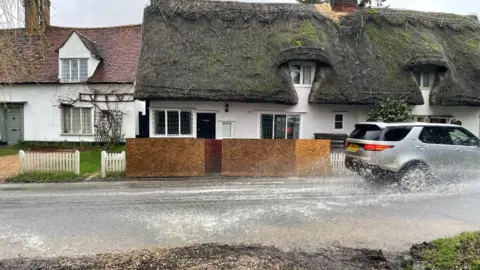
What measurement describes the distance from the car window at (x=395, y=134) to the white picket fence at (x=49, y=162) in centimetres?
1057

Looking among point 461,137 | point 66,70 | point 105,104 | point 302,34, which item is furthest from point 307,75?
point 66,70

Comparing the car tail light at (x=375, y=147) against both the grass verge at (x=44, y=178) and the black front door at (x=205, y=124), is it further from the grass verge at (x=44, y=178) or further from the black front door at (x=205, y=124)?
the grass verge at (x=44, y=178)

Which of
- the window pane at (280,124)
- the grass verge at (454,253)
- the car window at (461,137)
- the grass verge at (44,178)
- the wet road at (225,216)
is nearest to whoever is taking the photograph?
the grass verge at (454,253)

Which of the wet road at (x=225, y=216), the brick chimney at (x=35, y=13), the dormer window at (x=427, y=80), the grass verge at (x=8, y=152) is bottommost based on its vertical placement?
the wet road at (x=225, y=216)

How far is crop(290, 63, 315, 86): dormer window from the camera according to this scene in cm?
1773

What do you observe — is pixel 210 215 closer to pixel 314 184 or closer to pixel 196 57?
pixel 314 184

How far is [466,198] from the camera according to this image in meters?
8.79

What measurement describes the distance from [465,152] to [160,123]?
507 inches

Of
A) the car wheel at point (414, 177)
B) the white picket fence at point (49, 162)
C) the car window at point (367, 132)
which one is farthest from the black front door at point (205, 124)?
the car wheel at point (414, 177)

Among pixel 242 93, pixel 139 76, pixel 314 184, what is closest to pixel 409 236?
pixel 314 184

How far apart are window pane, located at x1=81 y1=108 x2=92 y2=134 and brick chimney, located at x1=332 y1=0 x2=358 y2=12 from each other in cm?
1697

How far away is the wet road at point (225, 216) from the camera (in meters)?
5.63

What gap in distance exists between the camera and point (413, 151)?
10.0 metres

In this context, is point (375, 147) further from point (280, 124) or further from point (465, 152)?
point (280, 124)
